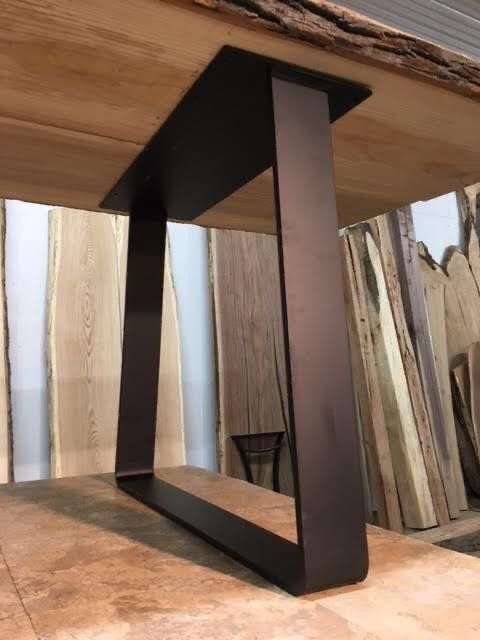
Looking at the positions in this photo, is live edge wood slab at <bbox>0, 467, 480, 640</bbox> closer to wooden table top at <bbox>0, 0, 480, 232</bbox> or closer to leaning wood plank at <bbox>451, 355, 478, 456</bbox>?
wooden table top at <bbox>0, 0, 480, 232</bbox>

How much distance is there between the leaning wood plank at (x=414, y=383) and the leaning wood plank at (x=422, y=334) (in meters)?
0.06

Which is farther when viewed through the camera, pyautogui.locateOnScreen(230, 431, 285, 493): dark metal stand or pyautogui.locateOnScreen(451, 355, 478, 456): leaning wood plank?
pyautogui.locateOnScreen(451, 355, 478, 456): leaning wood plank

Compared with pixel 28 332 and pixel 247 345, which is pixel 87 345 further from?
pixel 247 345

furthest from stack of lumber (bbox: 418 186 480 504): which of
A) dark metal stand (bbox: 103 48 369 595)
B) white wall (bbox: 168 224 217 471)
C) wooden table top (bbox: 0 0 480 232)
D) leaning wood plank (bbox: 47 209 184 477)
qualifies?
dark metal stand (bbox: 103 48 369 595)

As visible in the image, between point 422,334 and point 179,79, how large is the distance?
70.2 inches

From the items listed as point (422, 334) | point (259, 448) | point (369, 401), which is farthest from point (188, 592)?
point (422, 334)

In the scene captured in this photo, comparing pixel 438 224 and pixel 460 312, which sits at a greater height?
pixel 438 224

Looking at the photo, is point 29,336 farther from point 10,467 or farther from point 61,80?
point 61,80

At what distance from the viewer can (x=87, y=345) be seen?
5.32 feet

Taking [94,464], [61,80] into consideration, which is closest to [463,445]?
[94,464]

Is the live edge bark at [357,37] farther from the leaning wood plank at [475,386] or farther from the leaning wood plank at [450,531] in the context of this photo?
the leaning wood plank at [475,386]

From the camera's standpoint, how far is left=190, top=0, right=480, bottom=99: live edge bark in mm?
449

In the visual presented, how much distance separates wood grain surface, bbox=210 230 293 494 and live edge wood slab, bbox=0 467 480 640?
1.09 metres

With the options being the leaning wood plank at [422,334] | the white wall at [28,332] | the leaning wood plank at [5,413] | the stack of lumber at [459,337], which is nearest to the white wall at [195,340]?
the white wall at [28,332]
